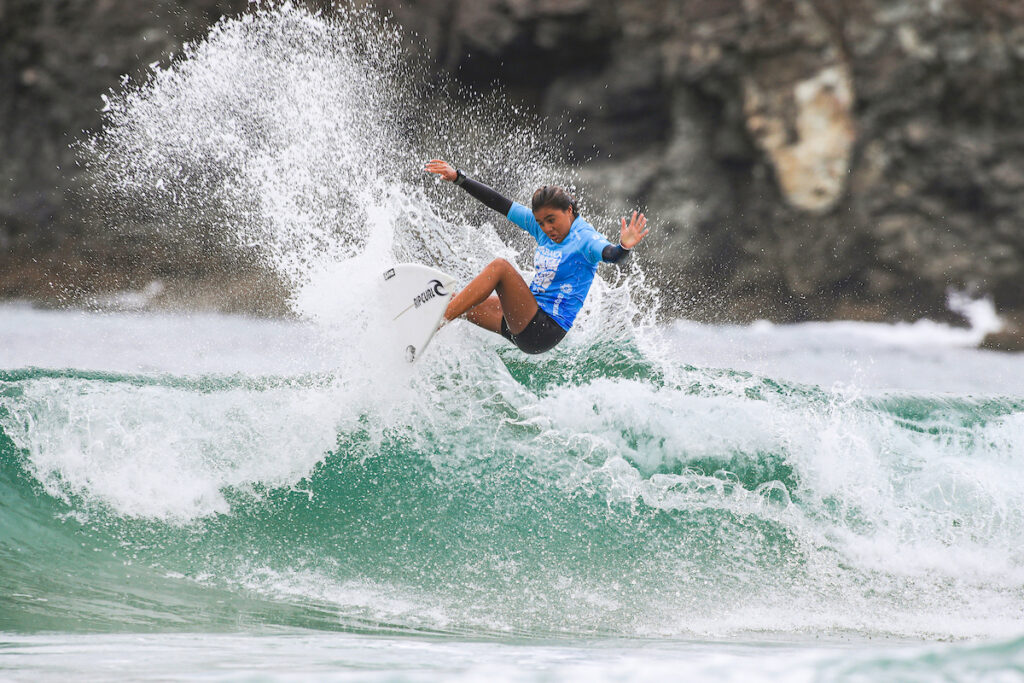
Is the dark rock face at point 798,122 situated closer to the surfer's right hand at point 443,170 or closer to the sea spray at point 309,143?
the sea spray at point 309,143

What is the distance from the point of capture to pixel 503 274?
4.18m

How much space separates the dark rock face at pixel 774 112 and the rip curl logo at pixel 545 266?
35.2 feet

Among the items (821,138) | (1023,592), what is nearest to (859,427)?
(1023,592)

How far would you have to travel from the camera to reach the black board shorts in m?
4.29

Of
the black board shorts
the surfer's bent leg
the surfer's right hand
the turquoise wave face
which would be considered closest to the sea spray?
the surfer's right hand

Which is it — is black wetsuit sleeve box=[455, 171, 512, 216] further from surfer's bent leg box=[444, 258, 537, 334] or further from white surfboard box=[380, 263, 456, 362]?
white surfboard box=[380, 263, 456, 362]

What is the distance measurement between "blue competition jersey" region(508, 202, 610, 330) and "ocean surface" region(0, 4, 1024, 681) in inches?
22.2

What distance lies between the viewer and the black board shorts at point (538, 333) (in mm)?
4289

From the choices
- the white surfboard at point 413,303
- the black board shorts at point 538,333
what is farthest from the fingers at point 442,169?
the black board shorts at point 538,333

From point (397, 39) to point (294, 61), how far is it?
9362 millimetres

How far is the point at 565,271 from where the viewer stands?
4.21m

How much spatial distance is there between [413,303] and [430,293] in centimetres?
11

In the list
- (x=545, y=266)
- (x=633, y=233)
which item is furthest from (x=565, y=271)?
(x=633, y=233)

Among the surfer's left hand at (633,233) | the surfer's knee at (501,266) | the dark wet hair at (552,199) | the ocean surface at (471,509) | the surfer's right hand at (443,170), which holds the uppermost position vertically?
the surfer's right hand at (443,170)
